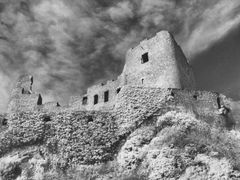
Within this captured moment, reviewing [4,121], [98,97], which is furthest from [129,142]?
[98,97]

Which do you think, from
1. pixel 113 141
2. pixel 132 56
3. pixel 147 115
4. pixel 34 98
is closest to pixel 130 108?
pixel 147 115

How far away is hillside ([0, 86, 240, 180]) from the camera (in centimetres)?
1497

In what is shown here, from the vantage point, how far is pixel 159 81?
81.7 feet

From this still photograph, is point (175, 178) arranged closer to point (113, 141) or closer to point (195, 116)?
point (113, 141)

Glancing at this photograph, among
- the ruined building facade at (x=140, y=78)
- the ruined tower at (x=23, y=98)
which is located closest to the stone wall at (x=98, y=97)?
the ruined building facade at (x=140, y=78)

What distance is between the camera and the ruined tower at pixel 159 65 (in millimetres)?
24783

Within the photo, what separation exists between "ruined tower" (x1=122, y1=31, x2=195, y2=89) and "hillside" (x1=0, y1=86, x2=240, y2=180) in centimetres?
534

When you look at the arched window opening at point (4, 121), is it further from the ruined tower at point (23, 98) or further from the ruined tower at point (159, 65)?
the ruined tower at point (23, 98)

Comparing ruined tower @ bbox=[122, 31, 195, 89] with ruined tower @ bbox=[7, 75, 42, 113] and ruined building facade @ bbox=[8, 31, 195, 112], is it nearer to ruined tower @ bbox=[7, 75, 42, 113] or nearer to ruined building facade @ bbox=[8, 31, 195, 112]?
ruined building facade @ bbox=[8, 31, 195, 112]

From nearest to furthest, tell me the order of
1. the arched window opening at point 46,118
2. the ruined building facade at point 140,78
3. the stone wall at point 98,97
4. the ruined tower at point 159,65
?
the arched window opening at point 46,118, the ruined tower at point 159,65, the ruined building facade at point 140,78, the stone wall at point 98,97

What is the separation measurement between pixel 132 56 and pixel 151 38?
98.3 inches

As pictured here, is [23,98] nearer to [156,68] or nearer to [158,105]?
[156,68]

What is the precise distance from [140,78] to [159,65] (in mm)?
2089

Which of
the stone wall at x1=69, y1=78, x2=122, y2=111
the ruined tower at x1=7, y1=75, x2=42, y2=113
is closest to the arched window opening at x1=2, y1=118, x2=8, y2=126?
the stone wall at x1=69, y1=78, x2=122, y2=111
